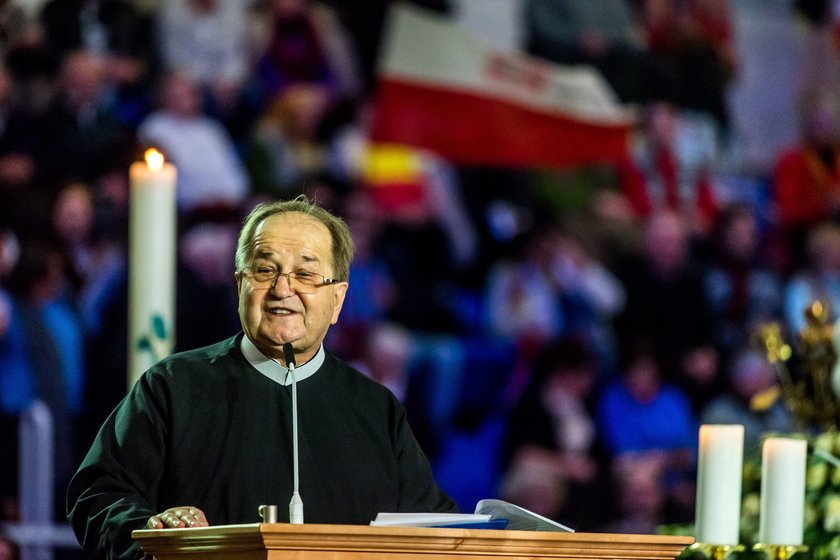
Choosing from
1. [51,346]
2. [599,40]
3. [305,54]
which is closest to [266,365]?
[51,346]

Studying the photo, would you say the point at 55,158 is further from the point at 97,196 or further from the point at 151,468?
the point at 151,468

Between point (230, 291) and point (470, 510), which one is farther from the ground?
point (230, 291)

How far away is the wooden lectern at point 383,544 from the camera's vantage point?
7.36ft

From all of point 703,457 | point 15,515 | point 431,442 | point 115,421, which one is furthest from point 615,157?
point 115,421

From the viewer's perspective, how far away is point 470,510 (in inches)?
302

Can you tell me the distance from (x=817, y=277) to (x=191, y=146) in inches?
147

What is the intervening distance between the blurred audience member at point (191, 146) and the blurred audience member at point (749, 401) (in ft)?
9.63

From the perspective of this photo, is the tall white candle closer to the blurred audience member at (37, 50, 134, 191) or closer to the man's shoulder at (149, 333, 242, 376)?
the man's shoulder at (149, 333, 242, 376)

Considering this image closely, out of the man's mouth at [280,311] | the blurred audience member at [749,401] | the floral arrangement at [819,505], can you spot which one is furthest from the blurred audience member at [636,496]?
the man's mouth at [280,311]

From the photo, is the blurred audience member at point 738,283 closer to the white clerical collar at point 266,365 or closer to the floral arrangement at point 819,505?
the floral arrangement at point 819,505

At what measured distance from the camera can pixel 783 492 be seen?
3.42m

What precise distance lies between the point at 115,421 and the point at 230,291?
14.2 feet

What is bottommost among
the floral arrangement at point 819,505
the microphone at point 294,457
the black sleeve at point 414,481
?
the floral arrangement at point 819,505

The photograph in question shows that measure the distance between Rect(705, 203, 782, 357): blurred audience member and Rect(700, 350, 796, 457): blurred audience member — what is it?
112 mm
